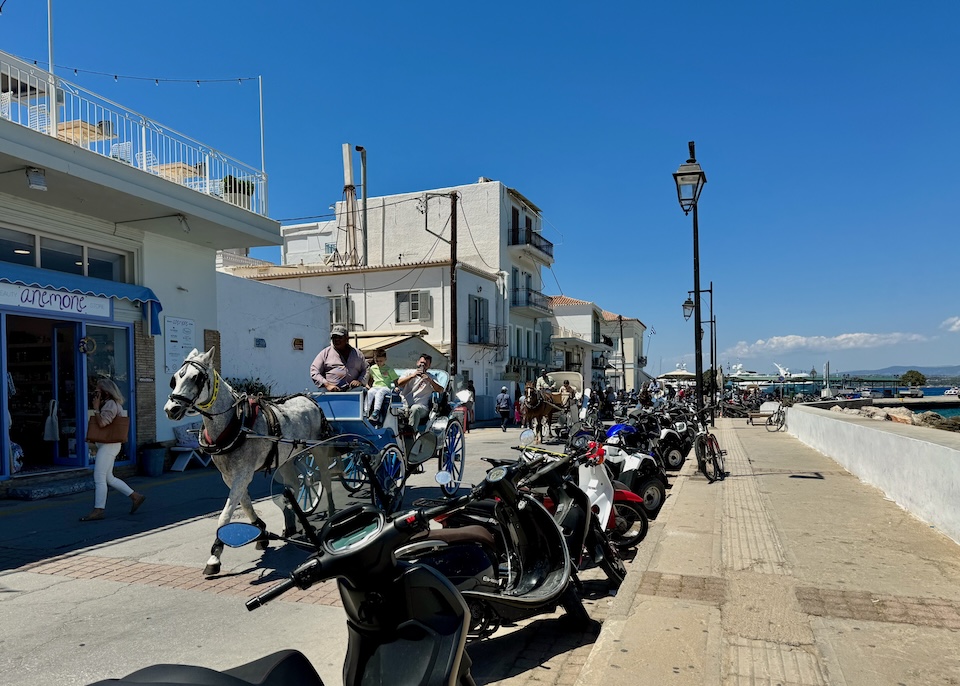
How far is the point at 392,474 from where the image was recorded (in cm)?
772

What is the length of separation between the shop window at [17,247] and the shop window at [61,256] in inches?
7.4

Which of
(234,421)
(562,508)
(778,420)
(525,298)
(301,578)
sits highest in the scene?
(525,298)

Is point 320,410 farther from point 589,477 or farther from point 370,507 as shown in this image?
point 370,507

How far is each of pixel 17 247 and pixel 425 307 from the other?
21.2 metres

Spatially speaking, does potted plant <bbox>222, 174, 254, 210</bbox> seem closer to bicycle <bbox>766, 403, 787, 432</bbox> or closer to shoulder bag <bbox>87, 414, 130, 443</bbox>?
shoulder bag <bbox>87, 414, 130, 443</bbox>

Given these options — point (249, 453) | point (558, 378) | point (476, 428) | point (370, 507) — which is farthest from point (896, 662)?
point (558, 378)

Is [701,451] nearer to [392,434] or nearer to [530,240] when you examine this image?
[392,434]

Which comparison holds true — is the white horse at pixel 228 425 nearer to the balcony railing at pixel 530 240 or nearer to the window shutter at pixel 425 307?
the window shutter at pixel 425 307

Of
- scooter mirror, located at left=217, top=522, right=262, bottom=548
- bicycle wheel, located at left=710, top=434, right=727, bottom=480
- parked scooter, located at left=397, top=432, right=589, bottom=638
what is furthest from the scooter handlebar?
bicycle wheel, located at left=710, top=434, right=727, bottom=480

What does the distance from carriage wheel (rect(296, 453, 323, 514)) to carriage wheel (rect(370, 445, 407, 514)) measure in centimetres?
83

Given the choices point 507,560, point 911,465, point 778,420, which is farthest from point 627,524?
point 778,420

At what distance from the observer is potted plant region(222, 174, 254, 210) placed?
14.0 m

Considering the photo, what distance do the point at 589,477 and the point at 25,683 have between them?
4.41 m

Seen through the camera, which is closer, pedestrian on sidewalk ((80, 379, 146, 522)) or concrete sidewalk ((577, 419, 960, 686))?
concrete sidewalk ((577, 419, 960, 686))
